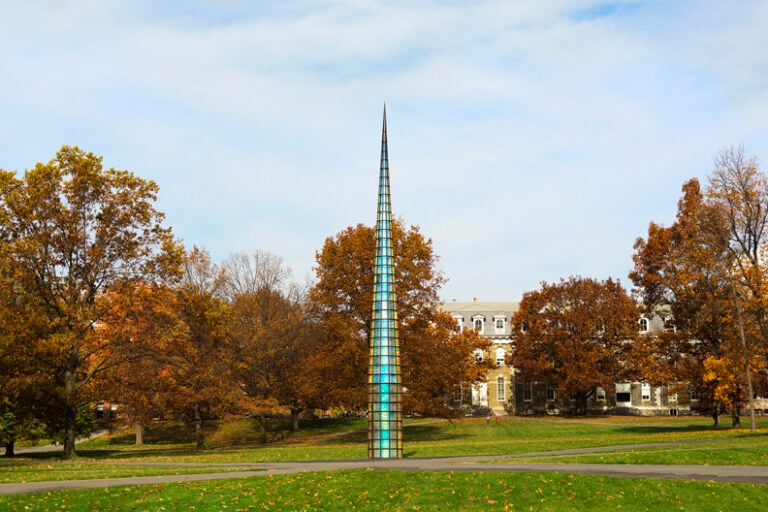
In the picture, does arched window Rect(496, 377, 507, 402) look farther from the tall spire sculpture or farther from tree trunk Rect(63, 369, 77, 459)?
the tall spire sculpture

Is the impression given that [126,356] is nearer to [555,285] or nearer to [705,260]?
[705,260]

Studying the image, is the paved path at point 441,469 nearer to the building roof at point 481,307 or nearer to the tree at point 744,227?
the tree at point 744,227

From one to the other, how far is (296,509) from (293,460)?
1181cm

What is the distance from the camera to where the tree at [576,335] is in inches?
3100

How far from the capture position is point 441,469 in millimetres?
24781

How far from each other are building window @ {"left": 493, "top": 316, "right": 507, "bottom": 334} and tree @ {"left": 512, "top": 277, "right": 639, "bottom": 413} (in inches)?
636

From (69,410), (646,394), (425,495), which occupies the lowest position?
(646,394)

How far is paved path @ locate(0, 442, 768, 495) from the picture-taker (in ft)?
72.8

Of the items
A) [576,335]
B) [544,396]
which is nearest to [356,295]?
[576,335]

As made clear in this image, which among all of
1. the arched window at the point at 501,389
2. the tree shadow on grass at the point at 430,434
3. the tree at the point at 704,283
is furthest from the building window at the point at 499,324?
the tree at the point at 704,283

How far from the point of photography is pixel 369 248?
2108 inches

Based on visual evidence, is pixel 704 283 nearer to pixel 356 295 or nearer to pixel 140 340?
pixel 356 295

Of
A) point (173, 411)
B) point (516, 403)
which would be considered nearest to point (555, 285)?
point (516, 403)

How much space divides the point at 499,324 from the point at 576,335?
22.8m
